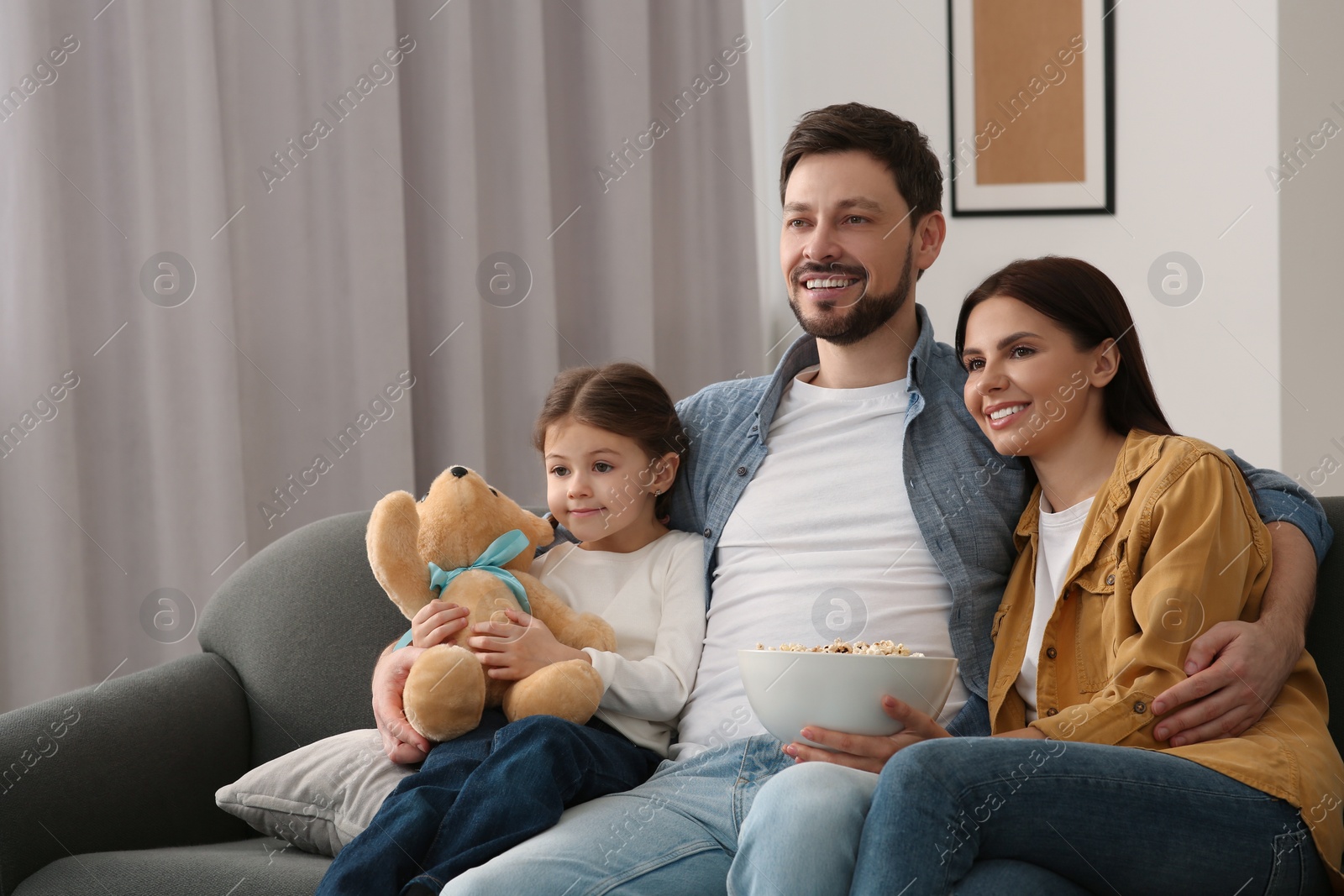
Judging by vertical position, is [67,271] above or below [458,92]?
→ below

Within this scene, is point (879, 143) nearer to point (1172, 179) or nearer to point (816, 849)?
point (816, 849)

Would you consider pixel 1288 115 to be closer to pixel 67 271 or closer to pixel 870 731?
pixel 870 731

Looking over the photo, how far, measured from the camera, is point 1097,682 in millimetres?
1399

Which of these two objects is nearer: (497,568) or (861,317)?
(497,568)

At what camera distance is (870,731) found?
1.31 meters

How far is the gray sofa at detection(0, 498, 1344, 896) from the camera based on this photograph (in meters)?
1.44

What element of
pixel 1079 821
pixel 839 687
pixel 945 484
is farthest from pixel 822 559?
pixel 1079 821

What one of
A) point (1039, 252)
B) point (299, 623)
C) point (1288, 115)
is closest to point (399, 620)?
point (299, 623)

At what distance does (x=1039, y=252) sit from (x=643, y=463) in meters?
1.68

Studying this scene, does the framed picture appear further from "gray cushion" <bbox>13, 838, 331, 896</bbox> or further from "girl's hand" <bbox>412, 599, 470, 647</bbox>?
"gray cushion" <bbox>13, 838, 331, 896</bbox>

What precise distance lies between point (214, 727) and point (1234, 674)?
141 cm

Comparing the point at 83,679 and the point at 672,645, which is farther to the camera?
the point at 83,679

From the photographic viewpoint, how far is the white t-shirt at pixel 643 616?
157 cm

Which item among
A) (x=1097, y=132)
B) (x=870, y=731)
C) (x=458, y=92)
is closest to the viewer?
(x=870, y=731)
